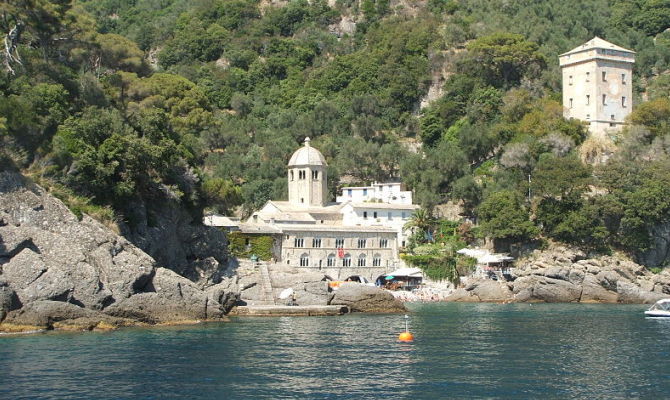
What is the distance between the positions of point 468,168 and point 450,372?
56119 mm

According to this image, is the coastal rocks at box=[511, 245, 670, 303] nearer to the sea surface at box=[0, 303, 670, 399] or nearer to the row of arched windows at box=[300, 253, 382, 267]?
the row of arched windows at box=[300, 253, 382, 267]

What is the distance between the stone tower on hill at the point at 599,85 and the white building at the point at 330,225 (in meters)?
19.3

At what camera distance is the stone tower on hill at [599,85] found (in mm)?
89562

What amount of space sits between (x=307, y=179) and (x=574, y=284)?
82.4ft

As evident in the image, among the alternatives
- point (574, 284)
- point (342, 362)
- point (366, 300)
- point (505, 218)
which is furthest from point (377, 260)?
point (342, 362)

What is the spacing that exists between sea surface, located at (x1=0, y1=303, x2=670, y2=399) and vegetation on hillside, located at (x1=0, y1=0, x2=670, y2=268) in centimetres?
1499

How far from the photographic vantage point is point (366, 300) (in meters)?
57.4

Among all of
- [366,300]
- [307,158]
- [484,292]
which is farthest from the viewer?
[307,158]

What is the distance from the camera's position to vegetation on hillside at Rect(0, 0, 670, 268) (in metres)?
55.8

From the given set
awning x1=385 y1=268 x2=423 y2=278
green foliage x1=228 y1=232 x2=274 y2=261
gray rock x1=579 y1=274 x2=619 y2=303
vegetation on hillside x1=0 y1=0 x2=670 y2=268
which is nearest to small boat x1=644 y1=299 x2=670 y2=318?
gray rock x1=579 y1=274 x2=619 y2=303

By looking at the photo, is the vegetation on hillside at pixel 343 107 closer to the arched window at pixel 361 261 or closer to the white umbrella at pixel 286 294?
A: the white umbrella at pixel 286 294

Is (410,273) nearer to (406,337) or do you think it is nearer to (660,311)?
(660,311)

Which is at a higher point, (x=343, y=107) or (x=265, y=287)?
(x=343, y=107)

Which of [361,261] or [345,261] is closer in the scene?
[345,261]
